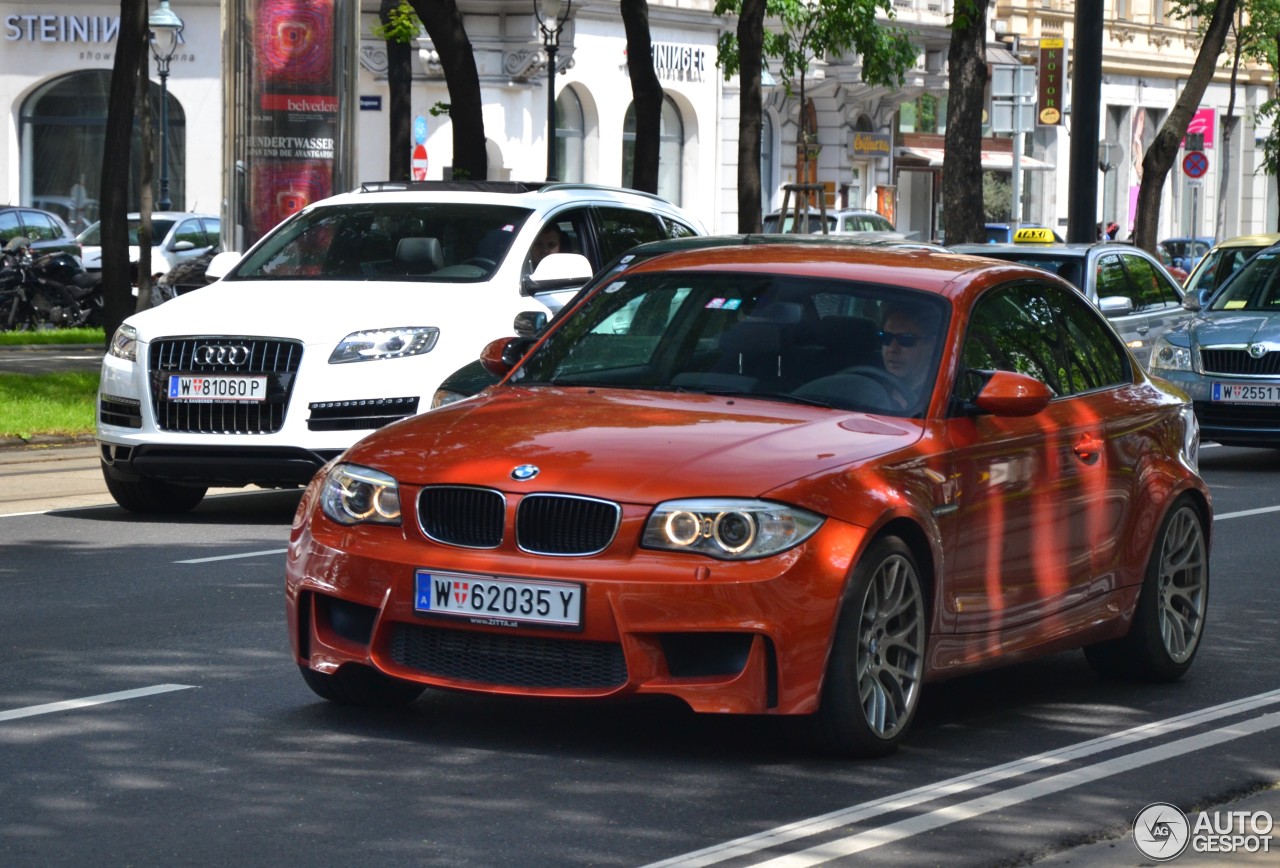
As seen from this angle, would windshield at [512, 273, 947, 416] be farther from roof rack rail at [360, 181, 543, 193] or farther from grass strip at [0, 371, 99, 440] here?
grass strip at [0, 371, 99, 440]

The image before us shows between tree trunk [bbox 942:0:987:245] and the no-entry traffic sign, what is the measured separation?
53.0 feet

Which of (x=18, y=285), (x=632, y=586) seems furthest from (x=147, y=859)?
(x=18, y=285)

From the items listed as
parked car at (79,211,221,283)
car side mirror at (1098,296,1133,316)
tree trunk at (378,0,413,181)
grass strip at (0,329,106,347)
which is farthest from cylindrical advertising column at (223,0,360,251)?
parked car at (79,211,221,283)

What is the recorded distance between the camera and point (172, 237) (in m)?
36.1

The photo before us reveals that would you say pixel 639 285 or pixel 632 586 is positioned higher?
pixel 639 285

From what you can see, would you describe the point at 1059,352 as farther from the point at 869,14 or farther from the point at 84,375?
the point at 869,14

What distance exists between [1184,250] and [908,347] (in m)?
50.4

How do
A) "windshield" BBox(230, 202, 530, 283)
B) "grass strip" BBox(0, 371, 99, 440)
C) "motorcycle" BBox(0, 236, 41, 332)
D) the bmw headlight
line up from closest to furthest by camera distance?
"windshield" BBox(230, 202, 530, 283) → "grass strip" BBox(0, 371, 99, 440) → the bmw headlight → "motorcycle" BBox(0, 236, 41, 332)

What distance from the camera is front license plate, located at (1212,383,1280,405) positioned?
1722cm

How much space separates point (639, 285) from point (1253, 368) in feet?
33.7

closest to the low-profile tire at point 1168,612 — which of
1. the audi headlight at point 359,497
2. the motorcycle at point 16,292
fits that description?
the audi headlight at point 359,497

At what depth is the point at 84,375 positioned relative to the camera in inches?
826

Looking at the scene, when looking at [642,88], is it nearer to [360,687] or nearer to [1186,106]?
[1186,106]

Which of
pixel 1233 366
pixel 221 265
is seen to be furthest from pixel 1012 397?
pixel 1233 366
